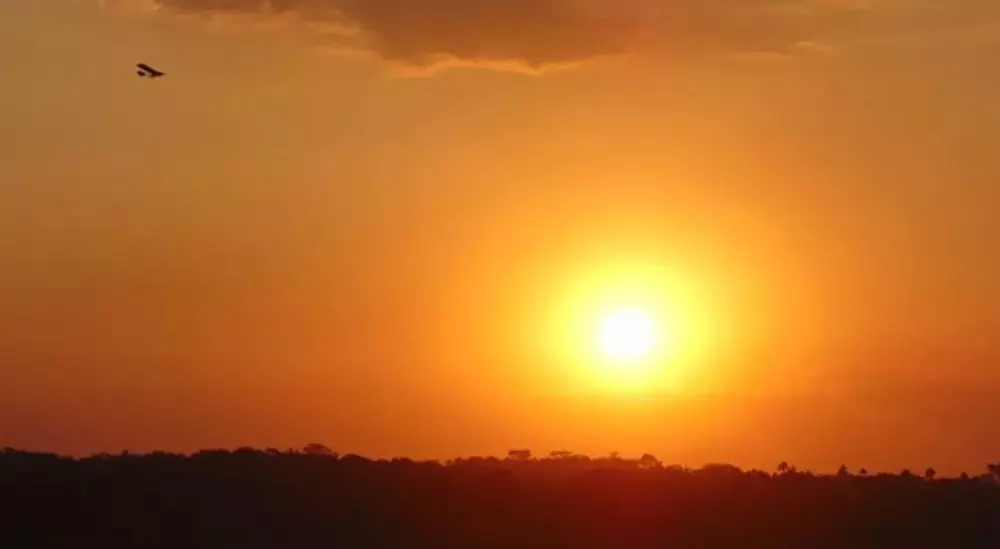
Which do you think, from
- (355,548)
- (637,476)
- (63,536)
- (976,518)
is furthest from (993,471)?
(63,536)

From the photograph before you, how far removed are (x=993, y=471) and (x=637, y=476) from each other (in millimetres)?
13887

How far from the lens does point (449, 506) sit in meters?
53.0

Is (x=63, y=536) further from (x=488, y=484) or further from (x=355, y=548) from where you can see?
(x=488, y=484)

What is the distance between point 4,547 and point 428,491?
39.5ft

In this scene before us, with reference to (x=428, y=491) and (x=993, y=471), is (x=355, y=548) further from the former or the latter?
(x=993, y=471)

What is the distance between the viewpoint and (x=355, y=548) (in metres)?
50.1

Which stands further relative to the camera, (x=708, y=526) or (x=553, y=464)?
(x=553, y=464)

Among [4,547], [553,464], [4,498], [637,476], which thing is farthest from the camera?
[553,464]

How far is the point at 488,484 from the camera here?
54688 millimetres

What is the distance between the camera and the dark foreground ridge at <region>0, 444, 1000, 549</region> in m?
50.6

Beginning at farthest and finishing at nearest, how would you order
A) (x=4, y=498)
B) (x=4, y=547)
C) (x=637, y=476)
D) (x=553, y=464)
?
(x=553, y=464)
(x=637, y=476)
(x=4, y=498)
(x=4, y=547)

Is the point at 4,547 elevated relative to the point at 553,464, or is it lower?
lower

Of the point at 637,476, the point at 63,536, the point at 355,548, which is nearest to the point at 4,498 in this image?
the point at 63,536

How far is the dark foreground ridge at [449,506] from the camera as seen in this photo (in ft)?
166
